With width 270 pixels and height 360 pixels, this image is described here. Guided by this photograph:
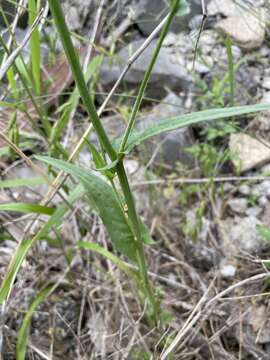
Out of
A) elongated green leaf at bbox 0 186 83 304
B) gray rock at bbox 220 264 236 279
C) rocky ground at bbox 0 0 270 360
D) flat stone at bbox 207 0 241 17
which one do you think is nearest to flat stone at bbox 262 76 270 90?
rocky ground at bbox 0 0 270 360

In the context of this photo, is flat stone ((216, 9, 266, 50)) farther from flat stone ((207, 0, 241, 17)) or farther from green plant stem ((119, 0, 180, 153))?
green plant stem ((119, 0, 180, 153))

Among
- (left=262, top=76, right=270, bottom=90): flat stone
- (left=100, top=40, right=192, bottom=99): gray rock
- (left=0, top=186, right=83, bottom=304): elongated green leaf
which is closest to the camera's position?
(left=0, top=186, right=83, bottom=304): elongated green leaf

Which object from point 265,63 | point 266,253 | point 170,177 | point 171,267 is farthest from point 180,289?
point 265,63

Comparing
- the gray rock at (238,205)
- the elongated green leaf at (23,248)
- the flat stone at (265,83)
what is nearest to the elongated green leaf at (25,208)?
the elongated green leaf at (23,248)

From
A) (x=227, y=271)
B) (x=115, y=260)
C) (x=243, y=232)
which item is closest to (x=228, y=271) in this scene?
(x=227, y=271)

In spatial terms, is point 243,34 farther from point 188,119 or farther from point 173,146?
point 188,119

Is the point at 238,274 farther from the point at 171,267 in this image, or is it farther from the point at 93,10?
the point at 93,10
